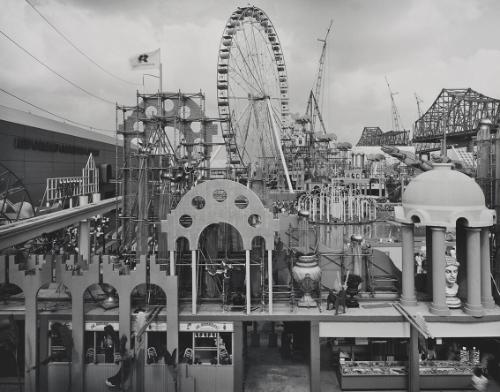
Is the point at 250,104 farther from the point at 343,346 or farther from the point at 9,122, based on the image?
the point at 343,346

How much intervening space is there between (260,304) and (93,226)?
20.3m

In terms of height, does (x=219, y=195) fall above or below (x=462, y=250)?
above

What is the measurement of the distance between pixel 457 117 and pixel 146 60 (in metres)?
162

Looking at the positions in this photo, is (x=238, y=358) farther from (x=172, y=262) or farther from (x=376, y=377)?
(x=376, y=377)

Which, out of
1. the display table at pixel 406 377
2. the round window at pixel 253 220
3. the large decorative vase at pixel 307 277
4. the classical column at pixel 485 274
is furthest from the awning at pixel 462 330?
the round window at pixel 253 220

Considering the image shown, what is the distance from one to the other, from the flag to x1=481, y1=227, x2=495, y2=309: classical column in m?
20.2

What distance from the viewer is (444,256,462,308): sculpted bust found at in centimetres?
2020

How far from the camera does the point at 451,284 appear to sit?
20328 millimetres

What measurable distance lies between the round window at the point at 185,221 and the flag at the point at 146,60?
10.5 metres

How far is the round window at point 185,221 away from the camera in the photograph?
20.7 metres

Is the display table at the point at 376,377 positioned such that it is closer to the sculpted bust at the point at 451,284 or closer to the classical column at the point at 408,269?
the classical column at the point at 408,269

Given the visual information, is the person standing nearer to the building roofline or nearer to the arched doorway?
the arched doorway

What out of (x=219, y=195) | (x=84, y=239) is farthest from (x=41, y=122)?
(x=219, y=195)

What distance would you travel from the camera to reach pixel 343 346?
2158cm
